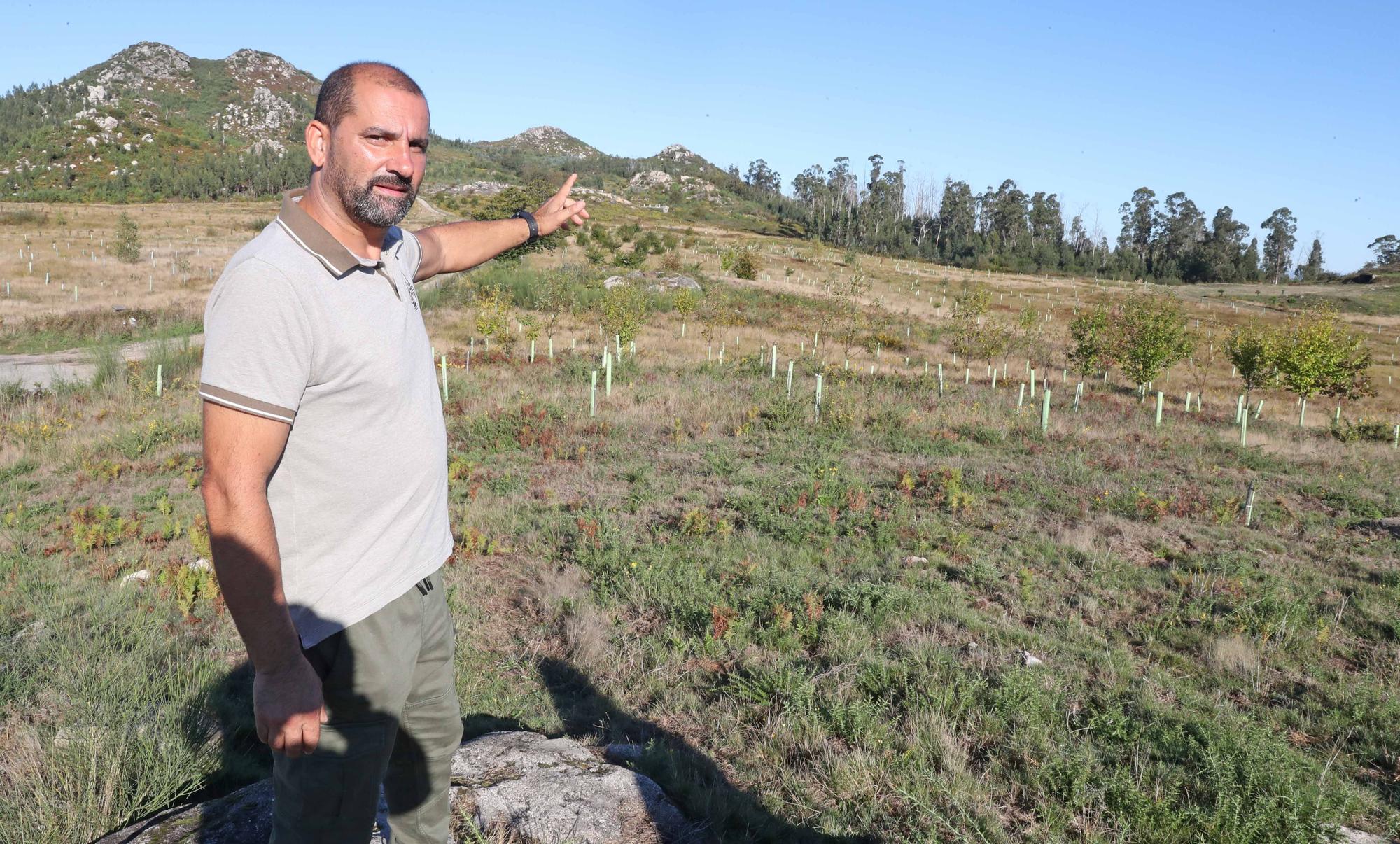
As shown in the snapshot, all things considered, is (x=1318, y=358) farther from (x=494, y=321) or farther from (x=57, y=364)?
(x=57, y=364)

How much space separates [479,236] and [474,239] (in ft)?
0.13

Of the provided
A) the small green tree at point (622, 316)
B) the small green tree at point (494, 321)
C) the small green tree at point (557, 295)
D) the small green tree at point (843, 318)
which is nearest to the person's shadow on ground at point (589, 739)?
the small green tree at point (494, 321)

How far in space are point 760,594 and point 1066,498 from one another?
5.26m

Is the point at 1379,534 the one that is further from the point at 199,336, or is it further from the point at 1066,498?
the point at 199,336

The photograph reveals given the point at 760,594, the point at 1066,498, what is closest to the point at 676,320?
the point at 1066,498

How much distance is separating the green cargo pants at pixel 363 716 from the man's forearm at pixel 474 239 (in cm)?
124

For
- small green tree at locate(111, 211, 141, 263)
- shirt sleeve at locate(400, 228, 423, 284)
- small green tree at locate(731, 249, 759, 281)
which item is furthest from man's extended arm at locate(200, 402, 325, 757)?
small green tree at locate(111, 211, 141, 263)

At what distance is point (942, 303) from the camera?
158 feet

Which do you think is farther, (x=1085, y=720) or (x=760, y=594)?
(x=760, y=594)

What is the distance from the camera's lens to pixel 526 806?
9.43 ft

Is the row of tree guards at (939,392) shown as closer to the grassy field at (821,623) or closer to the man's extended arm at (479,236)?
the grassy field at (821,623)

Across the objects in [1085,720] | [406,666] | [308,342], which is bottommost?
[1085,720]

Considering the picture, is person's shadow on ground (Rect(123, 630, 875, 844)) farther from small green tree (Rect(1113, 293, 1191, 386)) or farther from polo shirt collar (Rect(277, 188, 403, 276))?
small green tree (Rect(1113, 293, 1191, 386))

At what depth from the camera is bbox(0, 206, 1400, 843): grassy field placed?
129 inches
